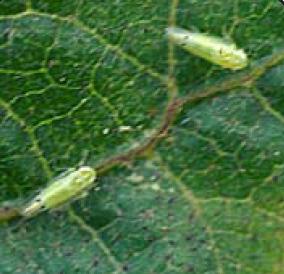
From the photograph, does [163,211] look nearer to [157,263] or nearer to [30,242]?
[157,263]

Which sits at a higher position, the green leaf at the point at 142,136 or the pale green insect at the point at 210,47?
the pale green insect at the point at 210,47

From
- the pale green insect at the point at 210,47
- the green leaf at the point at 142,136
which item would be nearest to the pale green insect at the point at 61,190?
the green leaf at the point at 142,136

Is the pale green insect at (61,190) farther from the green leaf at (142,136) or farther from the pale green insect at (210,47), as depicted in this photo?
the pale green insect at (210,47)

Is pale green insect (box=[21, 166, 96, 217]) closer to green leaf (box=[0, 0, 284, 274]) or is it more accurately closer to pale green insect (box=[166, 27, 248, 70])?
green leaf (box=[0, 0, 284, 274])

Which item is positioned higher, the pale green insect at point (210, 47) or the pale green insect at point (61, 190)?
the pale green insect at point (210, 47)

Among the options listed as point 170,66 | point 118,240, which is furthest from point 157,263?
point 170,66
